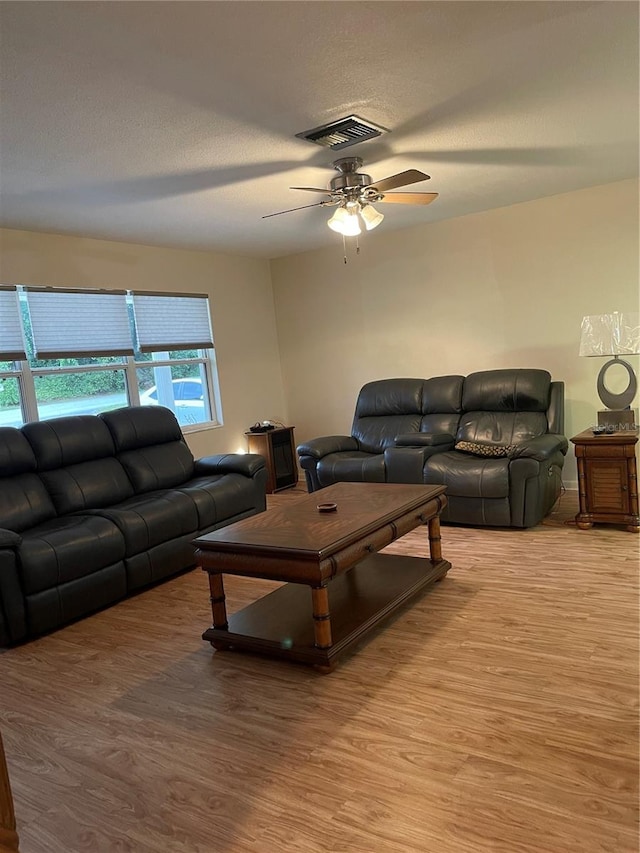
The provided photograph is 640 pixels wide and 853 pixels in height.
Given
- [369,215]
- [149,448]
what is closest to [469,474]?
[369,215]

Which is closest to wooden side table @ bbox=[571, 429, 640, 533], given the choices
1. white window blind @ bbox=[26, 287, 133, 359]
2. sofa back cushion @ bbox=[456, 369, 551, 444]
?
sofa back cushion @ bbox=[456, 369, 551, 444]

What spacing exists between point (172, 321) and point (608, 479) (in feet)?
12.8

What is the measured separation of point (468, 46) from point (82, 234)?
138 inches

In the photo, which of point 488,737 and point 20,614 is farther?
point 20,614

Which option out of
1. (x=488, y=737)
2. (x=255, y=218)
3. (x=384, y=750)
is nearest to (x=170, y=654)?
(x=384, y=750)

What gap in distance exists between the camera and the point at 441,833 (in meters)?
1.71

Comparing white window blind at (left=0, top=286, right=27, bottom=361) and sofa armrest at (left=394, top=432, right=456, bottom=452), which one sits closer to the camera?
white window blind at (left=0, top=286, right=27, bottom=361)

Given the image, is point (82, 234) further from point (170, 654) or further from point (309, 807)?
point (309, 807)

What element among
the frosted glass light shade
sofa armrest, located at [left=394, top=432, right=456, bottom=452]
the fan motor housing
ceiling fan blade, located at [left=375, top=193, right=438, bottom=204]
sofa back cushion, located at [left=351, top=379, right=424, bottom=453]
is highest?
the fan motor housing

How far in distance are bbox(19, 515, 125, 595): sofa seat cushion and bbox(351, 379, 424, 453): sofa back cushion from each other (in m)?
2.57

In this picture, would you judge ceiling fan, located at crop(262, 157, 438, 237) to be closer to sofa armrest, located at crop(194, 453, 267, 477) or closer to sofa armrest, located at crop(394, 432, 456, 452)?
sofa armrest, located at crop(394, 432, 456, 452)

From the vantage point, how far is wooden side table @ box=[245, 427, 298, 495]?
21.0 feet

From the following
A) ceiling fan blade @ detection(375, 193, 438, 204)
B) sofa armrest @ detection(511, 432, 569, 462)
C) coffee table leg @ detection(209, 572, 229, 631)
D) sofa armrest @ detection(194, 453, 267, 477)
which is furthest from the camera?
sofa armrest @ detection(194, 453, 267, 477)

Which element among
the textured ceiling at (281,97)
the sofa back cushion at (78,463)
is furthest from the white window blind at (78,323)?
the sofa back cushion at (78,463)
